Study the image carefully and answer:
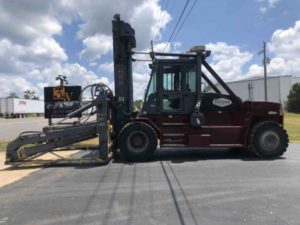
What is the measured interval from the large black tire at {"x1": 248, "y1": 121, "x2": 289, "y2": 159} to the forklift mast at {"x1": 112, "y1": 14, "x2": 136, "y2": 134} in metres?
3.99

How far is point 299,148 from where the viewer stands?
16.7m

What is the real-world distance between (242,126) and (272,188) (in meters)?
5.19

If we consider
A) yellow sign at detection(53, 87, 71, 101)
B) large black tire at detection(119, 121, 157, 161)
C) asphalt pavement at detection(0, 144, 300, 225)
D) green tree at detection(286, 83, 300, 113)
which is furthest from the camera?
green tree at detection(286, 83, 300, 113)

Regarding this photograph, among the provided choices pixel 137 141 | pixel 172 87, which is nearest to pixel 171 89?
pixel 172 87

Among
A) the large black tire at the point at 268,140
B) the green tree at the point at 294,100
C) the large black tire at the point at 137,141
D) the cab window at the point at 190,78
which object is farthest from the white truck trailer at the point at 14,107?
the large black tire at the point at 268,140

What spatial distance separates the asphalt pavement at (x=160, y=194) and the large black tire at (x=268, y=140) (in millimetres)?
700

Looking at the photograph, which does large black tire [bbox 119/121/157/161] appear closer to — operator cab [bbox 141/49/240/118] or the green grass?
operator cab [bbox 141/49/240/118]

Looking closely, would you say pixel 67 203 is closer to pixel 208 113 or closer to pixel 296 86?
pixel 208 113

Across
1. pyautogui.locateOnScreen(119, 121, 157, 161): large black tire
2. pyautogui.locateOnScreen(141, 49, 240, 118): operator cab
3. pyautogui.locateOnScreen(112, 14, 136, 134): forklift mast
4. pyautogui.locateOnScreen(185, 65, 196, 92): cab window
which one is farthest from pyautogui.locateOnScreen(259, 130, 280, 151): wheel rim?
pyautogui.locateOnScreen(112, 14, 136, 134): forklift mast

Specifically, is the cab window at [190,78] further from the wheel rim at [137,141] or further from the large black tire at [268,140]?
the large black tire at [268,140]

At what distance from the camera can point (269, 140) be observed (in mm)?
13797

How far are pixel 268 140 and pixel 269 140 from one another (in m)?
0.03

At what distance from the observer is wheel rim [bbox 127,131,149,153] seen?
1352 centimetres

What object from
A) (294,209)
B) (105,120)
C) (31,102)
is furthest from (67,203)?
(31,102)
